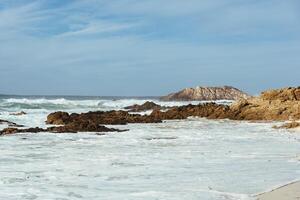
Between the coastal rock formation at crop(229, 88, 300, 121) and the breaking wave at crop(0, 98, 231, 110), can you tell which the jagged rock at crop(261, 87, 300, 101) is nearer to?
the coastal rock formation at crop(229, 88, 300, 121)

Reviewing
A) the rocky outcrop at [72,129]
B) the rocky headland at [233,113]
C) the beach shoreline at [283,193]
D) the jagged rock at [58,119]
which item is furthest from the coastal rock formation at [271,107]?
the beach shoreline at [283,193]

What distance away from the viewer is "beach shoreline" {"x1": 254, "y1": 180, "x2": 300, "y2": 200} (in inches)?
265

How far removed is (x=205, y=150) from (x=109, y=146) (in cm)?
267

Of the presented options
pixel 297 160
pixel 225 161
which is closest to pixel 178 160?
pixel 225 161

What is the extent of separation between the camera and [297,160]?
10578 millimetres

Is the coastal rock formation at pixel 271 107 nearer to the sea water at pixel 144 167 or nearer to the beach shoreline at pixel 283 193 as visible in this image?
the sea water at pixel 144 167

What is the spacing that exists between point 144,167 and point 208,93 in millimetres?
68622

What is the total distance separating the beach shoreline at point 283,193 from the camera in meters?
6.73

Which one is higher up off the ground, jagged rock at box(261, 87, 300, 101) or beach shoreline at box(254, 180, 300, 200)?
jagged rock at box(261, 87, 300, 101)

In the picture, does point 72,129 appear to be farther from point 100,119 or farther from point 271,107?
point 271,107

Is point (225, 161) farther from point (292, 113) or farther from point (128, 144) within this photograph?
point (292, 113)

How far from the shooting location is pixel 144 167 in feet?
32.0

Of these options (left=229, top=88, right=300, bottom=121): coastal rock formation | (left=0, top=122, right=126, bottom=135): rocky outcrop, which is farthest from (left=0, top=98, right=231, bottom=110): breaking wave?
(left=0, top=122, right=126, bottom=135): rocky outcrop

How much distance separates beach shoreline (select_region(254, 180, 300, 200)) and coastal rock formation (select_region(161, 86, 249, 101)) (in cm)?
6812
